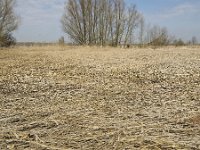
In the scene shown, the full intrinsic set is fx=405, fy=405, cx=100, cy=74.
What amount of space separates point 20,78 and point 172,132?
6750 mm

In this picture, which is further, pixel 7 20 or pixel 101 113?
pixel 7 20

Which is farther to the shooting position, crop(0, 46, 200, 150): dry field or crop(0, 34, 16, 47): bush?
crop(0, 34, 16, 47): bush

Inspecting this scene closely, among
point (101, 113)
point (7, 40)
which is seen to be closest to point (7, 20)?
point (7, 40)

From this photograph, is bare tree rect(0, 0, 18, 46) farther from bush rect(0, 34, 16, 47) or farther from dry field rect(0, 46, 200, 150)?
dry field rect(0, 46, 200, 150)

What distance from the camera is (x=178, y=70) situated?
12.4 m

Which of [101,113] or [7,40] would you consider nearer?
[101,113]

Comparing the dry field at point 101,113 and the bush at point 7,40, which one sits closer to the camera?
the dry field at point 101,113

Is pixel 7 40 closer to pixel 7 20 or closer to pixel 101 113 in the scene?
pixel 7 20

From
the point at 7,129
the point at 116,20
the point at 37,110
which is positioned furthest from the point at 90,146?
the point at 116,20

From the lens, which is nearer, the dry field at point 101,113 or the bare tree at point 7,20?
the dry field at point 101,113

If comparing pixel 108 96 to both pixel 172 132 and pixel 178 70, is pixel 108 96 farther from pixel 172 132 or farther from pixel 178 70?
pixel 178 70

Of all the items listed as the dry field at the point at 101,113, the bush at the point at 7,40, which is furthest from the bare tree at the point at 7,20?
the dry field at the point at 101,113

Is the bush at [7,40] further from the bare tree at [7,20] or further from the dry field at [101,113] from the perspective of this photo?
the dry field at [101,113]

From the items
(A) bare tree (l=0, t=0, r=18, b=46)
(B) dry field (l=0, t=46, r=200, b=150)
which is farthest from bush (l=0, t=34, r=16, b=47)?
(B) dry field (l=0, t=46, r=200, b=150)
